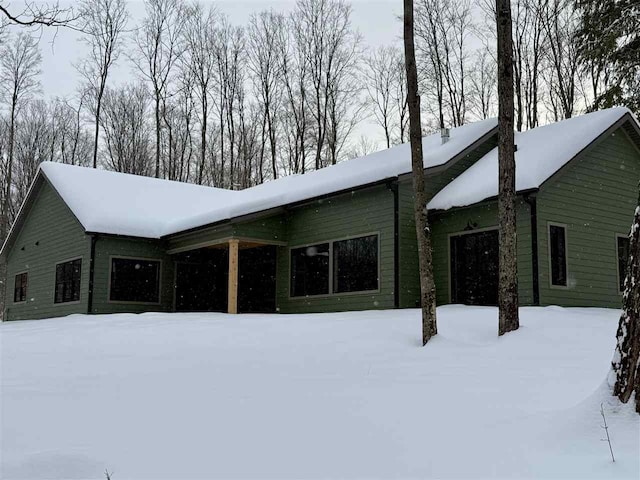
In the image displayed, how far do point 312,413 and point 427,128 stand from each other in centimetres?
2375

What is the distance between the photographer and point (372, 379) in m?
6.43

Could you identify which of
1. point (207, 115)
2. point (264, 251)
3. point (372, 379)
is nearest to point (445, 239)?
point (264, 251)

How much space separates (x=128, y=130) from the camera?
32594 mm

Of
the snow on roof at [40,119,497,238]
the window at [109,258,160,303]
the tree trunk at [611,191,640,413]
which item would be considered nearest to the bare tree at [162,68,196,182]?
the snow on roof at [40,119,497,238]

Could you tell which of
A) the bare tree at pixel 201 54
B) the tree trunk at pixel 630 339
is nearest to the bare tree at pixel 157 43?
the bare tree at pixel 201 54

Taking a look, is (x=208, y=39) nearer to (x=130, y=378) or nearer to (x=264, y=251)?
(x=264, y=251)

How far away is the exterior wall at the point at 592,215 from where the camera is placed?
39.7ft

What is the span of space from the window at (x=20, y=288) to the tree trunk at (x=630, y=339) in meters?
19.8

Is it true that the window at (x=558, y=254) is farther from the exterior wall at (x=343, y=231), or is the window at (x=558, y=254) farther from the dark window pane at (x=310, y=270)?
the dark window pane at (x=310, y=270)

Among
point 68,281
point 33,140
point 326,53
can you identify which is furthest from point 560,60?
point 33,140

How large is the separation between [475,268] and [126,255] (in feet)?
30.9

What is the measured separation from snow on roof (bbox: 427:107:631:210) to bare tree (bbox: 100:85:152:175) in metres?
21.9

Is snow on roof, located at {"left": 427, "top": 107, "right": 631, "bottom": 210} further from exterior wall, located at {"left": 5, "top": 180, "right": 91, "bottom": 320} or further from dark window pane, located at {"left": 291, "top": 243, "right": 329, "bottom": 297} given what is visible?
exterior wall, located at {"left": 5, "top": 180, "right": 91, "bottom": 320}

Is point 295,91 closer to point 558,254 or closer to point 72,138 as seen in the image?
point 72,138
